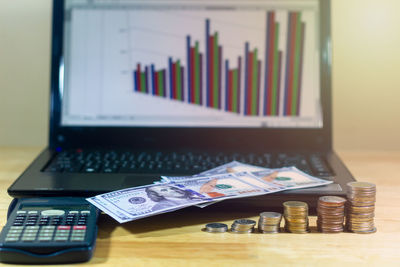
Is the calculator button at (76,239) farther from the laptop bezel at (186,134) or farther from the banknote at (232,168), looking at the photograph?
the laptop bezel at (186,134)

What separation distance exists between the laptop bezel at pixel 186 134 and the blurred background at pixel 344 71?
0.58ft

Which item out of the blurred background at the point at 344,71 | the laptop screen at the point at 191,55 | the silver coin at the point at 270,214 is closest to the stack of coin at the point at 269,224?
the silver coin at the point at 270,214

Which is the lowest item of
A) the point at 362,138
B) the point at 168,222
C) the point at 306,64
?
the point at 168,222

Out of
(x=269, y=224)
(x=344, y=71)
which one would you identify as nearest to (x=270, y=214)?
(x=269, y=224)

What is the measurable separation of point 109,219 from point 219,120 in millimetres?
428

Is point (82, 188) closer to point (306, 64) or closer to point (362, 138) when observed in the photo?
point (306, 64)

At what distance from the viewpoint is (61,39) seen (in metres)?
1.16

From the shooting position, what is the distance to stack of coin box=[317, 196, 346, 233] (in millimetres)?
757

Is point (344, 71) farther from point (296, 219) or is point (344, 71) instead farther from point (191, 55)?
point (296, 219)

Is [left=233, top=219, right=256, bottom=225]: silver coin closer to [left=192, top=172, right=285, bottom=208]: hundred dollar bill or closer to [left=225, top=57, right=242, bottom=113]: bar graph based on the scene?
[left=192, top=172, right=285, bottom=208]: hundred dollar bill

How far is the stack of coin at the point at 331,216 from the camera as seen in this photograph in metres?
0.76

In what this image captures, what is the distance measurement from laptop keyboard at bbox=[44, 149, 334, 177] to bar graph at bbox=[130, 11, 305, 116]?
0.13 metres

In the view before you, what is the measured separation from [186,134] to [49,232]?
509 mm

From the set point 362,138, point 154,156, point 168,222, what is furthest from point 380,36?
point 168,222
